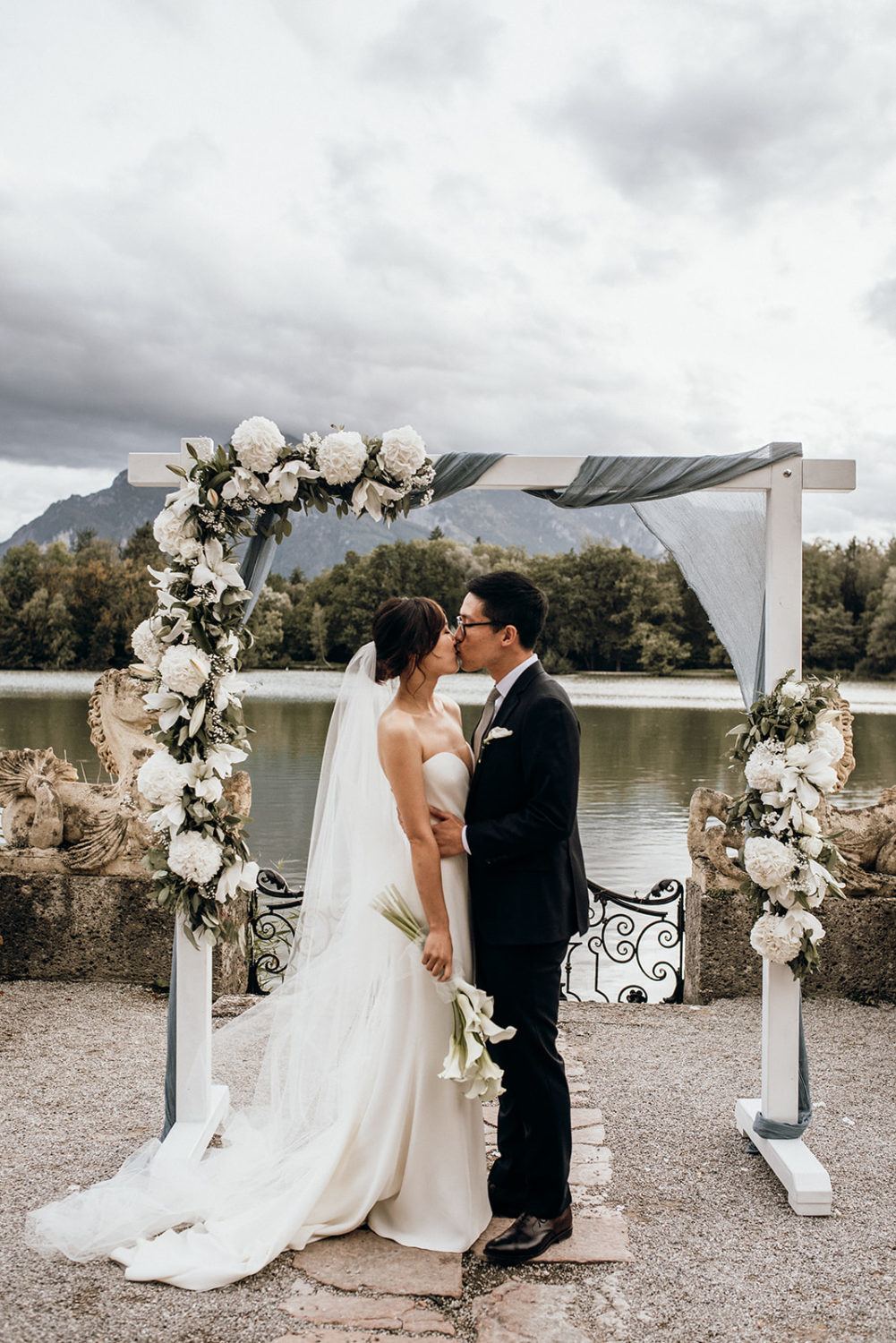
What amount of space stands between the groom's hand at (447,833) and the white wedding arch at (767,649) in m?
1.24

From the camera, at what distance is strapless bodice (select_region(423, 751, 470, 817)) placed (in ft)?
10.5

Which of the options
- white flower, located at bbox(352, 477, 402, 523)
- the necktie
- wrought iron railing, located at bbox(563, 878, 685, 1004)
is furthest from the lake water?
the necktie

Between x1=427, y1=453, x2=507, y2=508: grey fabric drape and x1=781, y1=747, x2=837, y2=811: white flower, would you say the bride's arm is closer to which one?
x1=427, y1=453, x2=507, y2=508: grey fabric drape

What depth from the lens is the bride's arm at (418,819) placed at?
3084mm

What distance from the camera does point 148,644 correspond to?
12.4ft

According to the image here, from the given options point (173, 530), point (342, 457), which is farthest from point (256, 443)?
point (173, 530)

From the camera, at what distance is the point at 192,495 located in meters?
3.70

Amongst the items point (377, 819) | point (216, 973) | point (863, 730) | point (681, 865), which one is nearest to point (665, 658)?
point (863, 730)

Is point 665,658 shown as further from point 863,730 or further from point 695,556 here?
point 695,556

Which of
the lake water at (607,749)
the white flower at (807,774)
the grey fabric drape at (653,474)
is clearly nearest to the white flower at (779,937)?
the white flower at (807,774)

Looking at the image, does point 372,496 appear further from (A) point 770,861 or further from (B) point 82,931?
(B) point 82,931

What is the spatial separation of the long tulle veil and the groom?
309 millimetres

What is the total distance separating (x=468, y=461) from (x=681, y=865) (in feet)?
35.4

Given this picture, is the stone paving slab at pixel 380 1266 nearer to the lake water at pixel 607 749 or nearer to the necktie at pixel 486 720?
the necktie at pixel 486 720
